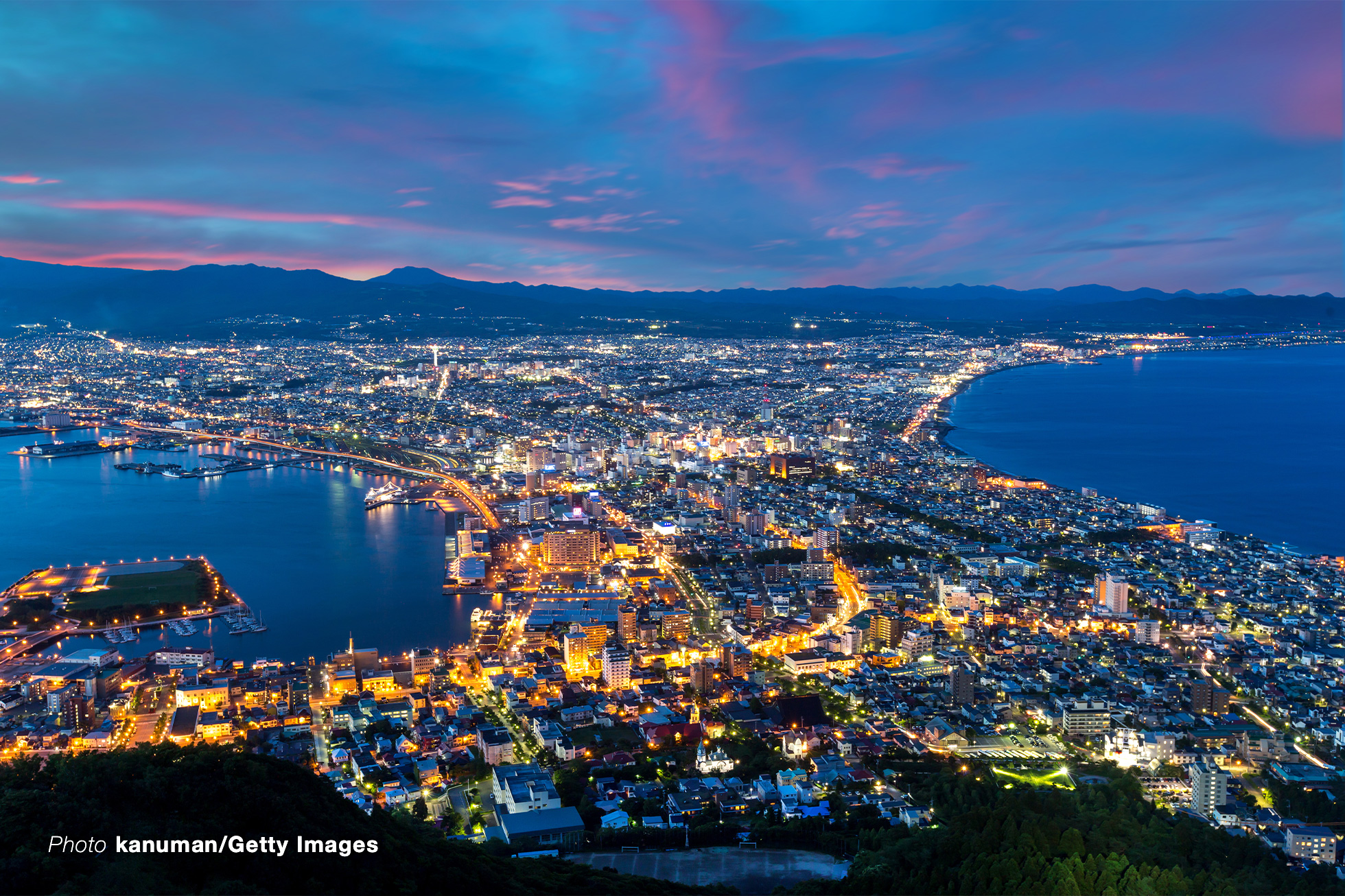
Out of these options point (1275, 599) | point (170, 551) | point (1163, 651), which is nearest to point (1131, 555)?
point (1275, 599)

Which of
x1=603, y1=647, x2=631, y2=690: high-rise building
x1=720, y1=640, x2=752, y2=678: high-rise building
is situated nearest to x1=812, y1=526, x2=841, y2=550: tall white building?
x1=720, y1=640, x2=752, y2=678: high-rise building

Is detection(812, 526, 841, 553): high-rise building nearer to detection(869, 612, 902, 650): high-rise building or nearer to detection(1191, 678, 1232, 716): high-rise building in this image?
detection(869, 612, 902, 650): high-rise building

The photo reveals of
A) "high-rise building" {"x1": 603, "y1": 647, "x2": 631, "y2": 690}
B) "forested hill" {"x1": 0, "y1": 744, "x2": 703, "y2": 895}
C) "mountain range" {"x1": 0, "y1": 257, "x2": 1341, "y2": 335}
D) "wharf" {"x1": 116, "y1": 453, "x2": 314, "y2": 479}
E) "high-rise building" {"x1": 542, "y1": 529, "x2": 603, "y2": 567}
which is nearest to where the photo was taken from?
"forested hill" {"x1": 0, "y1": 744, "x2": 703, "y2": 895}

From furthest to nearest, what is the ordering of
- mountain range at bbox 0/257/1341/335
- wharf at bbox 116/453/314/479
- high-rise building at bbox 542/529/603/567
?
mountain range at bbox 0/257/1341/335, wharf at bbox 116/453/314/479, high-rise building at bbox 542/529/603/567

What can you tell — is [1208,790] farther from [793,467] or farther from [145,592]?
[793,467]

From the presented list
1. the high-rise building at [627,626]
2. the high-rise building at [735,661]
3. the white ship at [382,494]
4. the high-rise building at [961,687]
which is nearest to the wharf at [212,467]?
the white ship at [382,494]

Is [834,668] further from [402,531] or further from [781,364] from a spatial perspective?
[781,364]

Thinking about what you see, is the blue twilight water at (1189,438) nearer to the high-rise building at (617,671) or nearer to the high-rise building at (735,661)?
the high-rise building at (735,661)
